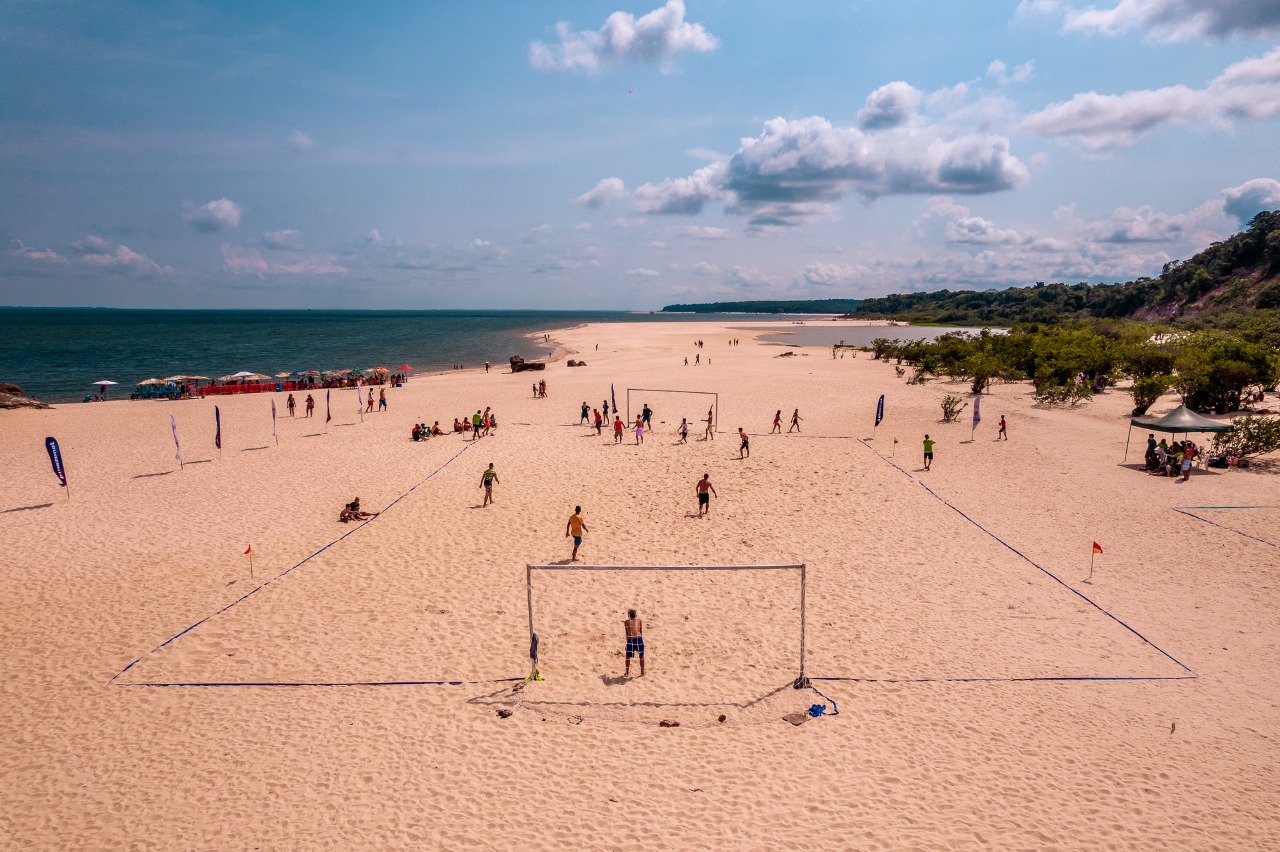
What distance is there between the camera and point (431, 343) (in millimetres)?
88125

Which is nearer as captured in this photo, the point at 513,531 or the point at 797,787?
the point at 797,787

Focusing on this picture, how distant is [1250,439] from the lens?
18.4 metres

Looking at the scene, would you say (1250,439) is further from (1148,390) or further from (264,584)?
(264,584)

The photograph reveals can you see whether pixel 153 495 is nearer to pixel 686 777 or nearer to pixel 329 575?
pixel 329 575

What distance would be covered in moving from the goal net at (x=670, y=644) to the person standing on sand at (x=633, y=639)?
0.18 metres

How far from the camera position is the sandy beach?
248 inches

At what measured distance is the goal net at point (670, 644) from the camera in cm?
801

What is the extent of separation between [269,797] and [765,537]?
1003 cm

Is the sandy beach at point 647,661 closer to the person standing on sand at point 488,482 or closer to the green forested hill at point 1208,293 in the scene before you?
the person standing on sand at point 488,482

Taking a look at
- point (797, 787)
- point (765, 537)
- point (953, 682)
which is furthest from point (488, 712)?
point (765, 537)

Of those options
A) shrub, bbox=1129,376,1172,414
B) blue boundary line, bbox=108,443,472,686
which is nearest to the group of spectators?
shrub, bbox=1129,376,1172,414

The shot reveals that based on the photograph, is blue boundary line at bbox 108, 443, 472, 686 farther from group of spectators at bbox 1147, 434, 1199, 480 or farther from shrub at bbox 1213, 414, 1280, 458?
shrub at bbox 1213, 414, 1280, 458

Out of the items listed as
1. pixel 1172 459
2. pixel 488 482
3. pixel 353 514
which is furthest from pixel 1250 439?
pixel 353 514

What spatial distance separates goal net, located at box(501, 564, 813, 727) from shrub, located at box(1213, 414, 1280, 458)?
1684 cm
